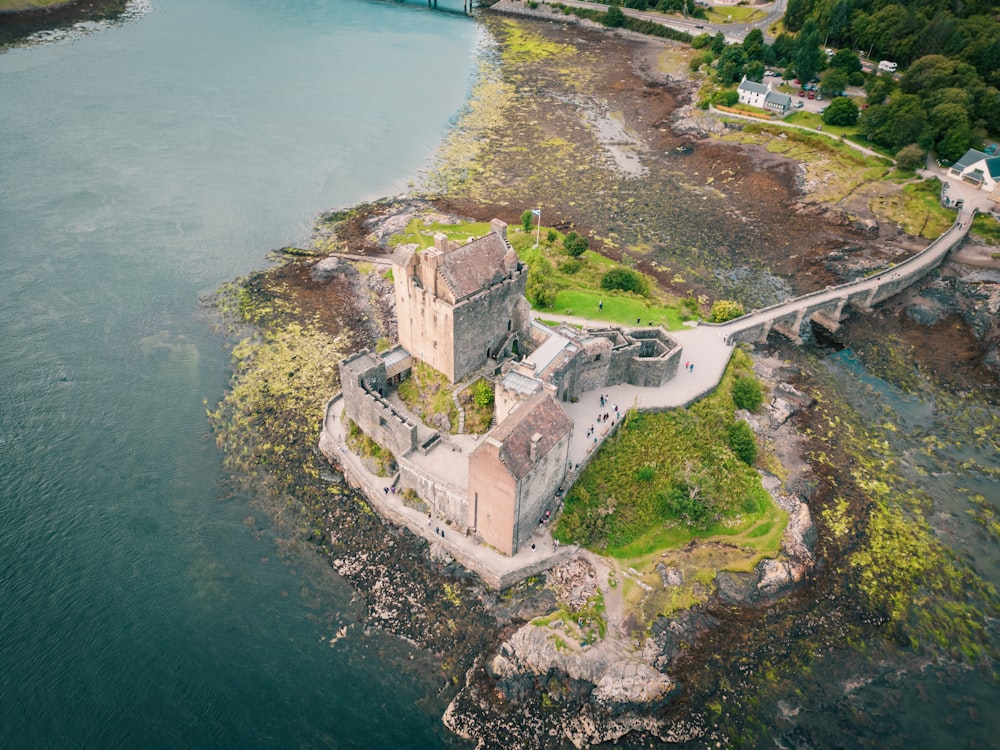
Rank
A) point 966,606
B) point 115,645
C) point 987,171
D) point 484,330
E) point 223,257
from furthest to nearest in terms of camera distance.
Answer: point 987,171, point 223,257, point 484,330, point 966,606, point 115,645

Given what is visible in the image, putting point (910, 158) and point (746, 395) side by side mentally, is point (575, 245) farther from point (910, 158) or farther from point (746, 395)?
point (910, 158)

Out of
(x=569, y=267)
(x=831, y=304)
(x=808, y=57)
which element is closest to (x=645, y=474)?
(x=569, y=267)

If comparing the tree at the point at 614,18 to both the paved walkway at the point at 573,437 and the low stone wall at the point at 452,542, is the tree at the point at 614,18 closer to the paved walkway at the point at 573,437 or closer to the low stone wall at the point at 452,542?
the paved walkway at the point at 573,437

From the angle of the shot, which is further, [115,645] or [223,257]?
[223,257]

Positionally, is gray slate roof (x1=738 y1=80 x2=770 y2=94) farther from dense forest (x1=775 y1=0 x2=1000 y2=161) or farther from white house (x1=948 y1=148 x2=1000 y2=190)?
white house (x1=948 y1=148 x2=1000 y2=190)

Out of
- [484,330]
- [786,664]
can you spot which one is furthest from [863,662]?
[484,330]

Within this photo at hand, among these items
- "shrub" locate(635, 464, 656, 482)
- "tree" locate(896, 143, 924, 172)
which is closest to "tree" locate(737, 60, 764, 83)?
"tree" locate(896, 143, 924, 172)

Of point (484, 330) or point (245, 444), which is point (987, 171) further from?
point (245, 444)

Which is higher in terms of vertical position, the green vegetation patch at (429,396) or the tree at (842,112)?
the tree at (842,112)

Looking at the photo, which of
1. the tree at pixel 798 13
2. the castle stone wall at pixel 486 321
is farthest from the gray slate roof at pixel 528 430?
the tree at pixel 798 13
